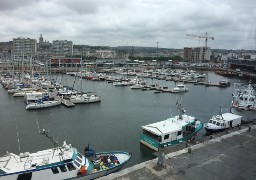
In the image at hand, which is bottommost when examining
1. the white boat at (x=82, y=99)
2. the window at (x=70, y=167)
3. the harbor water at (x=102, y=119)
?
the harbor water at (x=102, y=119)

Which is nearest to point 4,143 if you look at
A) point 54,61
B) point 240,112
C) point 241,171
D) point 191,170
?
point 191,170

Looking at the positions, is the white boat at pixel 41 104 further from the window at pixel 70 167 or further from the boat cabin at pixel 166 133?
the window at pixel 70 167

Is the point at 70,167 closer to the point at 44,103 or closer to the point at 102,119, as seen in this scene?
the point at 102,119

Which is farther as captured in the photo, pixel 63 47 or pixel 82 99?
pixel 63 47

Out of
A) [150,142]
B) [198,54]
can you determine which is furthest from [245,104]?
[198,54]

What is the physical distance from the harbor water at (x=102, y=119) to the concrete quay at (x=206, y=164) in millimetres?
5060

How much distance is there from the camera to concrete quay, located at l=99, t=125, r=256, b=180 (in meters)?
14.6

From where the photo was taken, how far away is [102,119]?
1406 inches

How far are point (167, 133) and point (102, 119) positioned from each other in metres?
15.1

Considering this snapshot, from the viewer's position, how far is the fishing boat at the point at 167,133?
72.3ft

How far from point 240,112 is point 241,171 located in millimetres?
27502

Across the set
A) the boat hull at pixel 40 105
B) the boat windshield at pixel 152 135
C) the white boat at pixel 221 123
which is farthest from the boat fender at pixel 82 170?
the boat hull at pixel 40 105

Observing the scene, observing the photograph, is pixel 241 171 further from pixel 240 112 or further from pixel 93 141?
pixel 240 112

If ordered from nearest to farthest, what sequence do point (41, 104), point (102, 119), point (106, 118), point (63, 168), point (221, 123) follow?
point (63, 168) < point (221, 123) < point (102, 119) < point (106, 118) < point (41, 104)
